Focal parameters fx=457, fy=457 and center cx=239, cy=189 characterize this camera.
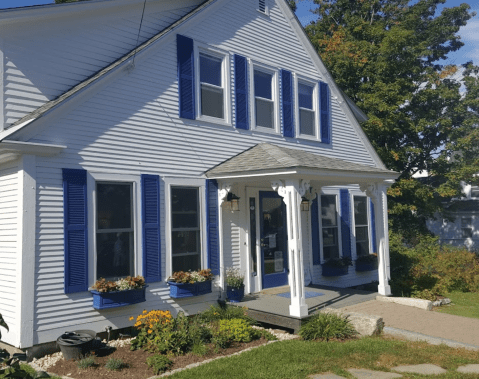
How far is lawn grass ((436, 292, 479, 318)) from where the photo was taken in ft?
31.8

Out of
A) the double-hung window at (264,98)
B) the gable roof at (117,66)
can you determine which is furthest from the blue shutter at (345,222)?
the double-hung window at (264,98)

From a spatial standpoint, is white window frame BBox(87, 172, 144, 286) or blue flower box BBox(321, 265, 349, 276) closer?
white window frame BBox(87, 172, 144, 286)

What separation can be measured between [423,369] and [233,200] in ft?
15.9

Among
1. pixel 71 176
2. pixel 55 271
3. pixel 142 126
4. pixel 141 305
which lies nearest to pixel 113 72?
pixel 142 126

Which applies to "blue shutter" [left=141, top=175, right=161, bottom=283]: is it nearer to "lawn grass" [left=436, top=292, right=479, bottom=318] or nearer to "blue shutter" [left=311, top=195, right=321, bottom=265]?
"blue shutter" [left=311, top=195, right=321, bottom=265]

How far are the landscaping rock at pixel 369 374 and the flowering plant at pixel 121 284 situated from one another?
3.62m

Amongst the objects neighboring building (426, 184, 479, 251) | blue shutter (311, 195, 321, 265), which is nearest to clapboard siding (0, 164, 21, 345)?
blue shutter (311, 195, 321, 265)

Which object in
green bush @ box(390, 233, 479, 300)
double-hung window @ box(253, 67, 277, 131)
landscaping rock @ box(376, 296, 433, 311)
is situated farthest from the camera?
green bush @ box(390, 233, 479, 300)

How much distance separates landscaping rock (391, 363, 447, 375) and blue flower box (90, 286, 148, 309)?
13.5 ft

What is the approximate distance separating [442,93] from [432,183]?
197 inches

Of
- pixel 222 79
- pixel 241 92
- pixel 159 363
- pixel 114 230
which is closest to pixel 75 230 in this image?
pixel 114 230

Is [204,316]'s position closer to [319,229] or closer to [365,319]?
[365,319]

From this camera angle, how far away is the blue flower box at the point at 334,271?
11.7 m

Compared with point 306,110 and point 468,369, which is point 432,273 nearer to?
point 306,110
